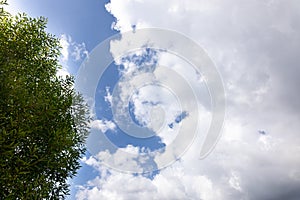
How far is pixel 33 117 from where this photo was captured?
1638 cm

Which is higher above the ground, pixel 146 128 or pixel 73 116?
pixel 146 128

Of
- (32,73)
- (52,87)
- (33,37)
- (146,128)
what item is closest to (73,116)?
(52,87)

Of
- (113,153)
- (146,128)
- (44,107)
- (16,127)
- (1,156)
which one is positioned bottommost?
(1,156)

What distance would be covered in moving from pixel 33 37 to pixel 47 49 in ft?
4.59

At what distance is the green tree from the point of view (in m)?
15.5

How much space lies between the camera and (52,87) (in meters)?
20.2

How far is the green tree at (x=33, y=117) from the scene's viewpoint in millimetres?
15547

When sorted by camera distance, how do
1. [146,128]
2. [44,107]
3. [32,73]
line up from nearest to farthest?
[44,107] → [32,73] → [146,128]

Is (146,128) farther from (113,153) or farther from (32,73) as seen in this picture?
(32,73)

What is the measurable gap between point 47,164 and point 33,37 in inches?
324

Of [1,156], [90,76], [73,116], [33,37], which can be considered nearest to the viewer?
[1,156]

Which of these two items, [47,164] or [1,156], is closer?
[1,156]

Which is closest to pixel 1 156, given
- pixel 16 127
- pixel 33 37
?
pixel 16 127

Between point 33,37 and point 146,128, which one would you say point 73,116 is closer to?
point 33,37
